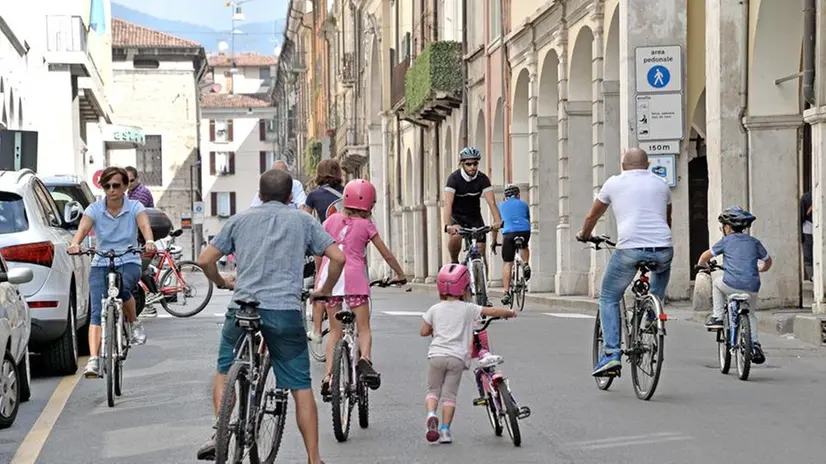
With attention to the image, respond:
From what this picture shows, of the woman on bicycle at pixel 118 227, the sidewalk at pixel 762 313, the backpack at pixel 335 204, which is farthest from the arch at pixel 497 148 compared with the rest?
the woman on bicycle at pixel 118 227

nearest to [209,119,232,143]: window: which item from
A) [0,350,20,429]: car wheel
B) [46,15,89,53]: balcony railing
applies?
[46,15,89,53]: balcony railing

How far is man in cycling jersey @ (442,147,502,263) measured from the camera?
53.3 feet

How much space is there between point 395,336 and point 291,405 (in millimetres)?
5902

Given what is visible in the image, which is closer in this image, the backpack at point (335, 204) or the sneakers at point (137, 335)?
the sneakers at point (137, 335)

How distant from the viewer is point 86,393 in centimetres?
1248

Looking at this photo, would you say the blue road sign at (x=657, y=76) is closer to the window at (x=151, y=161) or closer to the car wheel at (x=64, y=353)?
the car wheel at (x=64, y=353)

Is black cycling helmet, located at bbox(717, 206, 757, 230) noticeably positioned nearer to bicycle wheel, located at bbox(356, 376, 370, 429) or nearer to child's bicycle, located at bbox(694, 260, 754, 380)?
child's bicycle, located at bbox(694, 260, 754, 380)

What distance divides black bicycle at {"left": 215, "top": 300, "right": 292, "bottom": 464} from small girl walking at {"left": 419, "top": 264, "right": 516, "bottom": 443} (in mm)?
1281

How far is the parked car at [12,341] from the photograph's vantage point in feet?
34.7

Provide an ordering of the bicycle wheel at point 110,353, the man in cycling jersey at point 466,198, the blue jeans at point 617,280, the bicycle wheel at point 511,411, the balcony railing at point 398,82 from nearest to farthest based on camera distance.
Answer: the bicycle wheel at point 511,411, the bicycle wheel at point 110,353, the blue jeans at point 617,280, the man in cycling jersey at point 466,198, the balcony railing at point 398,82

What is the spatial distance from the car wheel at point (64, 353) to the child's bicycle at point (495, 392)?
4.98 meters

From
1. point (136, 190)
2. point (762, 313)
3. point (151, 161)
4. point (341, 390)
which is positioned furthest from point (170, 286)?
point (151, 161)

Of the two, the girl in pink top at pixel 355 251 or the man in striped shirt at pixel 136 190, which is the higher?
the man in striped shirt at pixel 136 190

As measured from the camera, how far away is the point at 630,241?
465 inches
